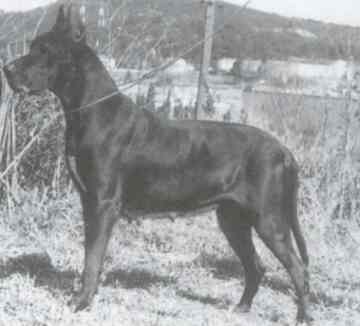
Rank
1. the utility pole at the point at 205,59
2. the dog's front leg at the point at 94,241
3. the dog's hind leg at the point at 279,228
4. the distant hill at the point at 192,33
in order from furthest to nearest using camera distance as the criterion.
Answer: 1. the utility pole at the point at 205,59
2. the distant hill at the point at 192,33
3. the dog's hind leg at the point at 279,228
4. the dog's front leg at the point at 94,241

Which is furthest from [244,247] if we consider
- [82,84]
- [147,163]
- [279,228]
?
[82,84]

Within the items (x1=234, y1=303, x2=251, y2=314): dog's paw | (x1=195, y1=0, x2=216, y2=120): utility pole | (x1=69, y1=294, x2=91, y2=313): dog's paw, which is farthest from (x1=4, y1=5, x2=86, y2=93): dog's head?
(x1=195, y1=0, x2=216, y2=120): utility pole

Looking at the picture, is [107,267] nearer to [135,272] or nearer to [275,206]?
[135,272]

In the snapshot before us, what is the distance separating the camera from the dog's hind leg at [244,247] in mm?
5305

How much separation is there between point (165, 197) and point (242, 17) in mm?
5684

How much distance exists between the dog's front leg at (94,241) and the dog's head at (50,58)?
883 mm

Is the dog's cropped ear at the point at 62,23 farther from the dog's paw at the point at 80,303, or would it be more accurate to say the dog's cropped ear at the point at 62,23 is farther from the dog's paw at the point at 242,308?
the dog's paw at the point at 242,308

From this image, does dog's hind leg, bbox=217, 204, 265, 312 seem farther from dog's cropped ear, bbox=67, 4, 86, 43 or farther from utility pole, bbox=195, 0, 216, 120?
utility pole, bbox=195, 0, 216, 120

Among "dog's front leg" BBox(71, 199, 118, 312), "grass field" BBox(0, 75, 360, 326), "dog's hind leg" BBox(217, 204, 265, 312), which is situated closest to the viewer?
"dog's front leg" BBox(71, 199, 118, 312)

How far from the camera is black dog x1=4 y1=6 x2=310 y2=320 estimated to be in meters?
4.83

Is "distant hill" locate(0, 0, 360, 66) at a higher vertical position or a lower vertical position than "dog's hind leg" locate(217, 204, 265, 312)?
higher

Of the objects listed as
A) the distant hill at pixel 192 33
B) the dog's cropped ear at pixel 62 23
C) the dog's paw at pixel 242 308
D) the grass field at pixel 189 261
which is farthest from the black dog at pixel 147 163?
the distant hill at pixel 192 33

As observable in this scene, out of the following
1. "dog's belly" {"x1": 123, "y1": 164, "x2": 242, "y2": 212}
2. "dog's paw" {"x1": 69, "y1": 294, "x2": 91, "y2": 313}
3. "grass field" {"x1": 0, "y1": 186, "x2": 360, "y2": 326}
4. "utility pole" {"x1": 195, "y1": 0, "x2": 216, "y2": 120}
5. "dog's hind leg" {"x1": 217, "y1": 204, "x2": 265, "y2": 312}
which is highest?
"utility pole" {"x1": 195, "y1": 0, "x2": 216, "y2": 120}

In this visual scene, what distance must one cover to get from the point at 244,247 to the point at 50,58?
1996 mm
